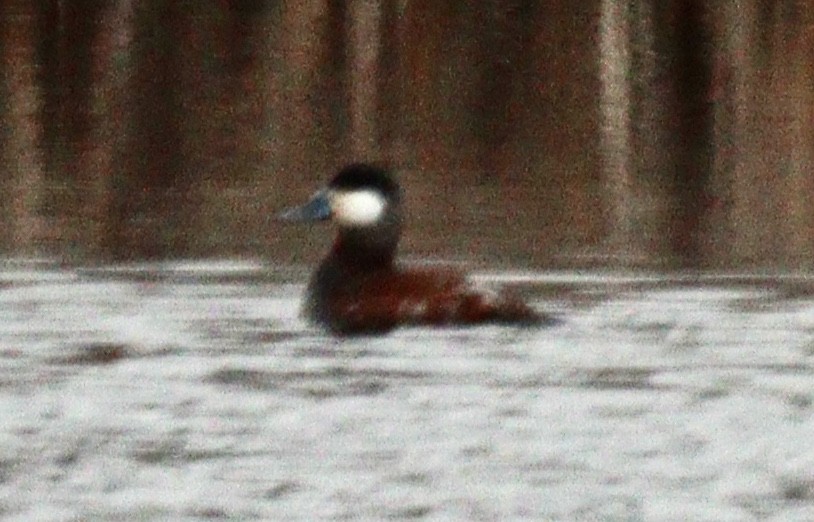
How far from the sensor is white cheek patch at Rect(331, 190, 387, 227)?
29.5 ft

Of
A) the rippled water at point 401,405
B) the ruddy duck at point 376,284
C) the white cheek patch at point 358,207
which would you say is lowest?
the rippled water at point 401,405

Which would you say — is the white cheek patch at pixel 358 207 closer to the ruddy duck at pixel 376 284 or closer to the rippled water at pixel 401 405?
the ruddy duck at pixel 376 284

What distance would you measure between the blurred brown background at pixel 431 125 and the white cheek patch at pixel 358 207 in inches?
39.6

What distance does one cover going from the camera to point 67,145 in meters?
14.3

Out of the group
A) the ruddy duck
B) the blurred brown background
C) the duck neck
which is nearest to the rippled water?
the ruddy duck

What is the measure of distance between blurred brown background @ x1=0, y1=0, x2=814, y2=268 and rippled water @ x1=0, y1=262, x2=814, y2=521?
42.2 inches

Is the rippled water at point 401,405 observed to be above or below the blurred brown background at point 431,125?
below

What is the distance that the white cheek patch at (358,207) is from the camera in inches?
354

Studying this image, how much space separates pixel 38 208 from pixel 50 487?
207 inches

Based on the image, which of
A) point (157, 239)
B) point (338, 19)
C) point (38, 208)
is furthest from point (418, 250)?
point (338, 19)

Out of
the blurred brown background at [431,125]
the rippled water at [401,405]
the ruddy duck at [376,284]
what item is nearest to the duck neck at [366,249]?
the ruddy duck at [376,284]

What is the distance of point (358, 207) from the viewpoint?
29.8ft

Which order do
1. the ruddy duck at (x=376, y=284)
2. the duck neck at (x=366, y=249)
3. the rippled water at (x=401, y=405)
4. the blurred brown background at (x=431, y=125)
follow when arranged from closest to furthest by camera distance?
1. the rippled water at (x=401, y=405)
2. the ruddy duck at (x=376, y=284)
3. the duck neck at (x=366, y=249)
4. the blurred brown background at (x=431, y=125)

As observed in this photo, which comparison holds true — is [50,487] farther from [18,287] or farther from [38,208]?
[38,208]
